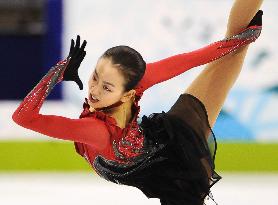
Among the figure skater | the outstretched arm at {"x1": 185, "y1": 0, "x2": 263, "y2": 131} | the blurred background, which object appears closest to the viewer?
the figure skater

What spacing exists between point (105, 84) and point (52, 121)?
0.23 metres

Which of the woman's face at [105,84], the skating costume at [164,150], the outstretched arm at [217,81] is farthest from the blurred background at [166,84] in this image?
the woman's face at [105,84]

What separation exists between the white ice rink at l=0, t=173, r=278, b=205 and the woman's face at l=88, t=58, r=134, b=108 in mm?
1227

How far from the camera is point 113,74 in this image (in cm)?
218

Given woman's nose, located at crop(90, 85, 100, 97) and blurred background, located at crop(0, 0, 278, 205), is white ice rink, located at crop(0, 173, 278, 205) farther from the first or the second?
woman's nose, located at crop(90, 85, 100, 97)

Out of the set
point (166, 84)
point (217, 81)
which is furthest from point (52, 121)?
point (166, 84)

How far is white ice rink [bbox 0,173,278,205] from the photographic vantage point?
135 inches

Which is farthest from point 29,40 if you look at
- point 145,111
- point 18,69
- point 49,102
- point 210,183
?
point 210,183

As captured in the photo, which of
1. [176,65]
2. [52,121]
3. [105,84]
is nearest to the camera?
[52,121]

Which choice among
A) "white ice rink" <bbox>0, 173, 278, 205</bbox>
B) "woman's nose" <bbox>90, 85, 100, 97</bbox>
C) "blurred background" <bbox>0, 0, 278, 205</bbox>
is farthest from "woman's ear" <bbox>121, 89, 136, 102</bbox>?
"blurred background" <bbox>0, 0, 278, 205</bbox>

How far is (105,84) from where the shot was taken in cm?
219

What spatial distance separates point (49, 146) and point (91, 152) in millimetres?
2043

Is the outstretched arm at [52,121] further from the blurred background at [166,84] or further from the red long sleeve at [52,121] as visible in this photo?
the blurred background at [166,84]

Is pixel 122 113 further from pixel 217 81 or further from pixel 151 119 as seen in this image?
pixel 217 81
